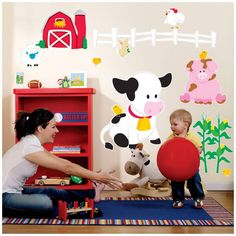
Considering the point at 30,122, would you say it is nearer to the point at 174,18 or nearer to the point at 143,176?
the point at 143,176

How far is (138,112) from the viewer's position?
4.27m

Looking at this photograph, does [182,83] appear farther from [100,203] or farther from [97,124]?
[100,203]

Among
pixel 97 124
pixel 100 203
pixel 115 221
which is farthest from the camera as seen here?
pixel 97 124

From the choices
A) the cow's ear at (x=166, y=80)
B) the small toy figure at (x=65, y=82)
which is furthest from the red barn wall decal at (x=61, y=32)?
the cow's ear at (x=166, y=80)

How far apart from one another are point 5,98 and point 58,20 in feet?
3.02

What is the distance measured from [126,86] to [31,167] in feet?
5.10

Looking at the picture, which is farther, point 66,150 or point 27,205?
point 66,150

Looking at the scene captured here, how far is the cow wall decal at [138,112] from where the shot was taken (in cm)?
423

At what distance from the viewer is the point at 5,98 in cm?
427

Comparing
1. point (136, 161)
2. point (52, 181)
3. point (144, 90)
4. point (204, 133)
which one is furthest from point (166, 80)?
point (52, 181)

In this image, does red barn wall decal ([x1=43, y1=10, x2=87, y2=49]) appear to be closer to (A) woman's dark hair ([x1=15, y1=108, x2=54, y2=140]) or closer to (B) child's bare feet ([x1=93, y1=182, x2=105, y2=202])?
(A) woman's dark hair ([x1=15, y1=108, x2=54, y2=140])

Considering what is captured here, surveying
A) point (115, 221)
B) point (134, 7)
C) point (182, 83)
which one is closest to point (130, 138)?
point (182, 83)

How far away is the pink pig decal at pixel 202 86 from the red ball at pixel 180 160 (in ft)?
3.59

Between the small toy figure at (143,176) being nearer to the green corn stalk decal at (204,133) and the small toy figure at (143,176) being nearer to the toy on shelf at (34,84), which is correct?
the green corn stalk decal at (204,133)
